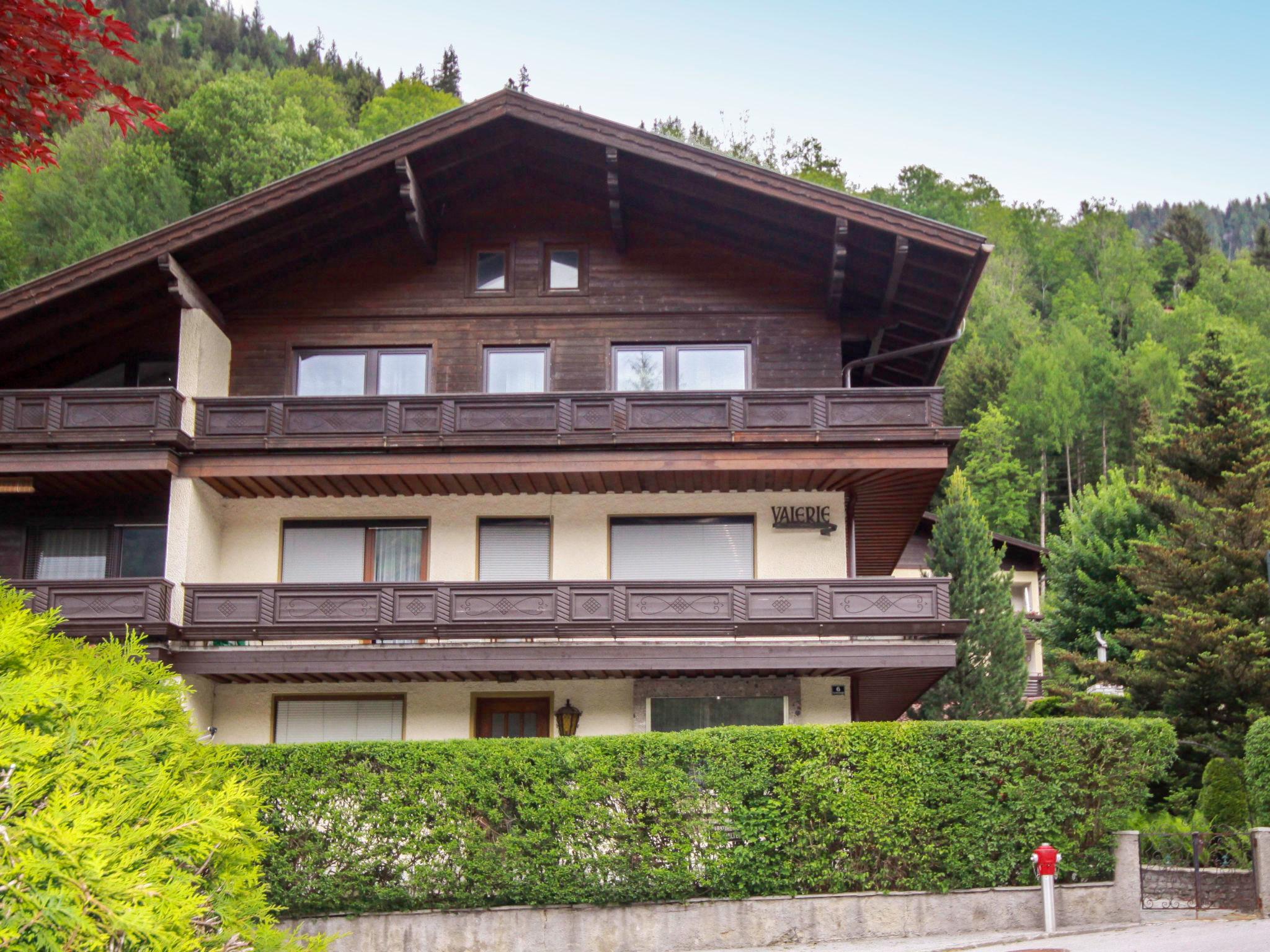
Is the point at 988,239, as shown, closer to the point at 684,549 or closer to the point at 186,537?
the point at 684,549

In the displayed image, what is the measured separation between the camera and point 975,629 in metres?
31.7

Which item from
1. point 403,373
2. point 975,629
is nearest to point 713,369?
point 403,373

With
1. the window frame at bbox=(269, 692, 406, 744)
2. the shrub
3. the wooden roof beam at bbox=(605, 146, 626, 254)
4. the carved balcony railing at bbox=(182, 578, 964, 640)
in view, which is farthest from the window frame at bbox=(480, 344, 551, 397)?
the shrub

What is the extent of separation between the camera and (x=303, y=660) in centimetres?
2067

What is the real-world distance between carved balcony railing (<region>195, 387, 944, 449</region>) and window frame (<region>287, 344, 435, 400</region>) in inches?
51.2

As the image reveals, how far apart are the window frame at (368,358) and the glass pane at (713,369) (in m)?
4.17

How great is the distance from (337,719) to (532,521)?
174 inches

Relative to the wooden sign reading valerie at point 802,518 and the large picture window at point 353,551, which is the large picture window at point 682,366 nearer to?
the wooden sign reading valerie at point 802,518

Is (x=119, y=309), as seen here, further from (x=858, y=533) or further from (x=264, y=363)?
(x=858, y=533)

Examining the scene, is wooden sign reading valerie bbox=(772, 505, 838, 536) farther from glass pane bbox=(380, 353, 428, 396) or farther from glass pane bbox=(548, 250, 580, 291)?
glass pane bbox=(380, 353, 428, 396)

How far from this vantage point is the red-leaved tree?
34.1 feet

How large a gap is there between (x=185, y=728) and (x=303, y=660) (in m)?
10.4

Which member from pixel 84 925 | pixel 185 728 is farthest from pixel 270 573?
pixel 84 925

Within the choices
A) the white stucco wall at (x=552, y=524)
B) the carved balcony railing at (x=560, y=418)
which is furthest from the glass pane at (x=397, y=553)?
the carved balcony railing at (x=560, y=418)
